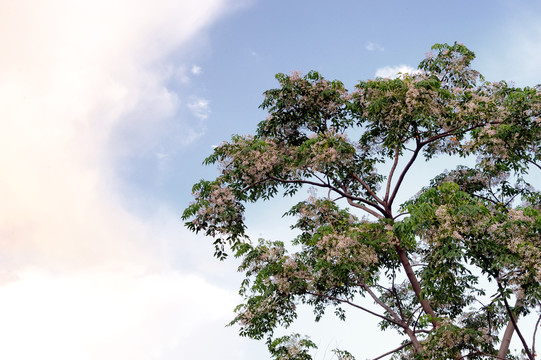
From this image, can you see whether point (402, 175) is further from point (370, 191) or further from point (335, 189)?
point (335, 189)

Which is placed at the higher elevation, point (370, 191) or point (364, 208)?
point (370, 191)

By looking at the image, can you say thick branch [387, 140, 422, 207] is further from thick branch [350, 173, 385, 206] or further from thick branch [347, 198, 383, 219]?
thick branch [347, 198, 383, 219]

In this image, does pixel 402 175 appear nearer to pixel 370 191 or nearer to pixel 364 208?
pixel 370 191

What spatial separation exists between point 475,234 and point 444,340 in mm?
2952

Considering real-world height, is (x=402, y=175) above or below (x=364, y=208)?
above

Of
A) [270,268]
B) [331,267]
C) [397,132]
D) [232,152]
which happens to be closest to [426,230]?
[331,267]

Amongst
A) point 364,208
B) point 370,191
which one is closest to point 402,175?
point 370,191

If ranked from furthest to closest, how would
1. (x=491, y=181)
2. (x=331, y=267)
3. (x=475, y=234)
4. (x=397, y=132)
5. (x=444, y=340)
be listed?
(x=491, y=181)
(x=397, y=132)
(x=331, y=267)
(x=444, y=340)
(x=475, y=234)

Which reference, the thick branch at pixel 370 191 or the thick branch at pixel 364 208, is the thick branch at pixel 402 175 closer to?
the thick branch at pixel 370 191

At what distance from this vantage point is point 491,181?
57.4ft

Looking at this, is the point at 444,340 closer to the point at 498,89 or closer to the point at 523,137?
the point at 523,137

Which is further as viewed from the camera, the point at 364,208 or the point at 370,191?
the point at 364,208

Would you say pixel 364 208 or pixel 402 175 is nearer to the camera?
pixel 402 175

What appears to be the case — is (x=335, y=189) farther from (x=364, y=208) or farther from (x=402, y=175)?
(x=402, y=175)
